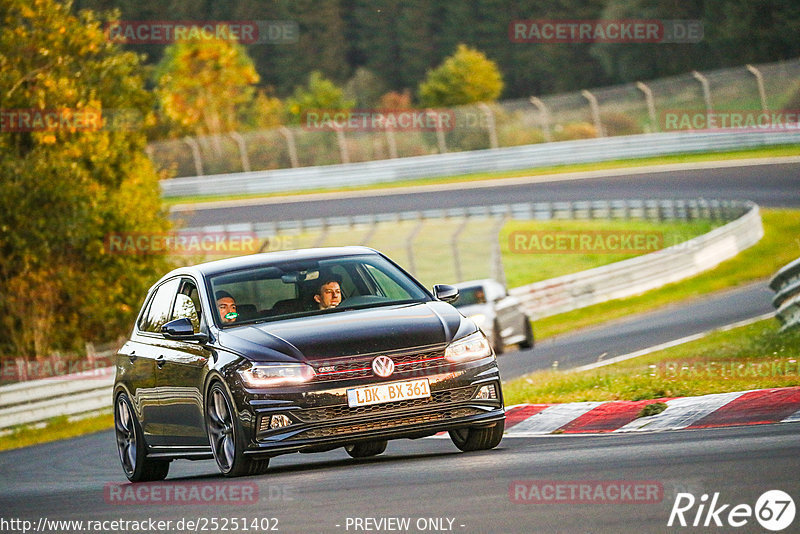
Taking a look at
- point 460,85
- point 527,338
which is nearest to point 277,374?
point 527,338

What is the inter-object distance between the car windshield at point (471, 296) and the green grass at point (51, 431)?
Answer: 19.1 ft

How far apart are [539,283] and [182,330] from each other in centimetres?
1982

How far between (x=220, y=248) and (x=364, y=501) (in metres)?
29.1

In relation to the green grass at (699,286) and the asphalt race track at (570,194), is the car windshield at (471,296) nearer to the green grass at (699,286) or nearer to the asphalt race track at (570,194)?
the green grass at (699,286)

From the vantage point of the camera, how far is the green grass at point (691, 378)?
11.3 m

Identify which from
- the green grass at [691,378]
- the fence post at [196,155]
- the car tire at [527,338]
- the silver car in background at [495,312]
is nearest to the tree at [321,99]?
the fence post at [196,155]

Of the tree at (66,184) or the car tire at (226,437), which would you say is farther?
the tree at (66,184)

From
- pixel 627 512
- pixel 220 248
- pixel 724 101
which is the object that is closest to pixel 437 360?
pixel 627 512

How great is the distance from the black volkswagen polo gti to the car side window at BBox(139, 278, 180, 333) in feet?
0.17

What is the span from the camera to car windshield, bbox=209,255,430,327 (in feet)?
32.3

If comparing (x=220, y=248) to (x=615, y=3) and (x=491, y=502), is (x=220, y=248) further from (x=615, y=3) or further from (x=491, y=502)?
(x=615, y=3)

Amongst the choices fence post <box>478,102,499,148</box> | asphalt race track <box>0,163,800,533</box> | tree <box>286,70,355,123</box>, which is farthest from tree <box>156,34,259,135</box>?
asphalt race track <box>0,163,800,533</box>

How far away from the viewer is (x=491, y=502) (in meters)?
7.10

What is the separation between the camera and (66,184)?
2505 cm
